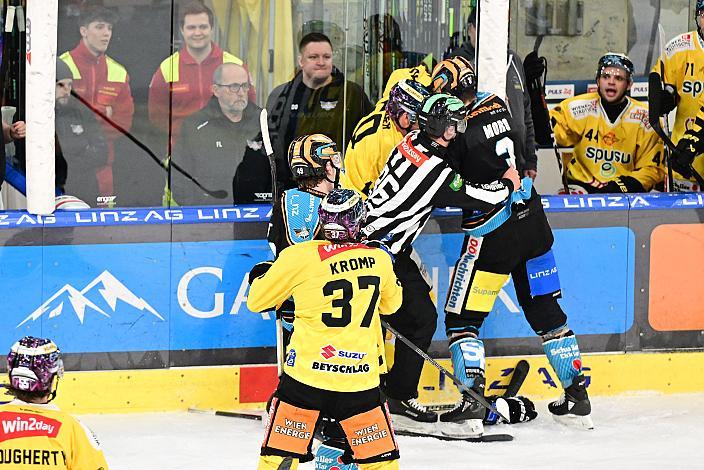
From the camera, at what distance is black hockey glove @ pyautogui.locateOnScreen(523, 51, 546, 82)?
836cm

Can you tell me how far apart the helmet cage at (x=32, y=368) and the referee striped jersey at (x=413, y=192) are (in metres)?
2.45

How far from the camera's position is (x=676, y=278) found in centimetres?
755

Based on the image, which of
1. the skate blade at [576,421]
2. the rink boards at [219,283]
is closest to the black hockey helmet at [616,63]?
the rink boards at [219,283]

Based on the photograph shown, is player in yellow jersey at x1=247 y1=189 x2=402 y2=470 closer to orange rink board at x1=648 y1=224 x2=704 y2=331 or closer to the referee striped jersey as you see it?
the referee striped jersey

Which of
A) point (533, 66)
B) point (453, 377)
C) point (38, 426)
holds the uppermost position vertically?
point (533, 66)

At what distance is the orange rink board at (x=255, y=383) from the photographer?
684cm

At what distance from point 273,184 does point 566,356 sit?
5.06 feet

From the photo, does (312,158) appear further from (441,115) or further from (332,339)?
(332,339)

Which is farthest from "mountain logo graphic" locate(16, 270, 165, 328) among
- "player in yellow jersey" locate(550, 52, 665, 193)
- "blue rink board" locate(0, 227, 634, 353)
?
"player in yellow jersey" locate(550, 52, 665, 193)

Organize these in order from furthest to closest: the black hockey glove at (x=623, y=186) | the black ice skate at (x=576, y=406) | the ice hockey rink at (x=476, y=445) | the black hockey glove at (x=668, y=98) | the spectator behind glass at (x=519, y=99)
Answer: the black hockey glove at (x=668, y=98) < the black hockey glove at (x=623, y=186) < the spectator behind glass at (x=519, y=99) < the black ice skate at (x=576, y=406) < the ice hockey rink at (x=476, y=445)

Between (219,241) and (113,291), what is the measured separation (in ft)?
1.74

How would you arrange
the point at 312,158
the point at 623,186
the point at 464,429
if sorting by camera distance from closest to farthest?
the point at 312,158 < the point at 464,429 < the point at 623,186

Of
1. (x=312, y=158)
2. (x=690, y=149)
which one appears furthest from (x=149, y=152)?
(x=690, y=149)

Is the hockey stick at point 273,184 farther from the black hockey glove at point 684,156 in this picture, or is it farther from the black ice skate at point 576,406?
the black hockey glove at point 684,156
